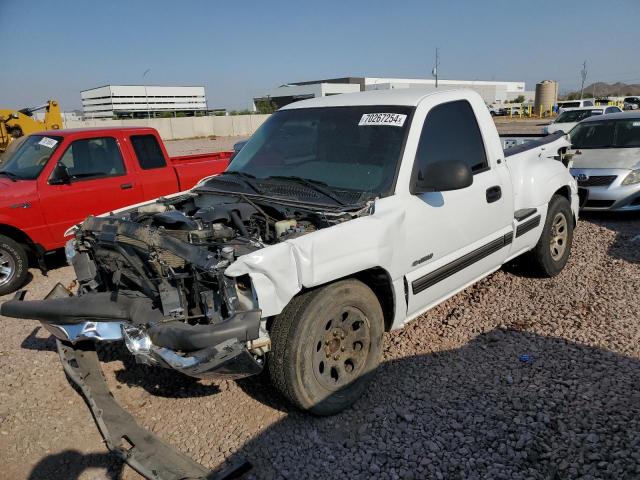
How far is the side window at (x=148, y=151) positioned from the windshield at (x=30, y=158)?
1.00 meters

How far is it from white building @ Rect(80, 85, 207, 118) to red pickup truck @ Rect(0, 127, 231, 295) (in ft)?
202

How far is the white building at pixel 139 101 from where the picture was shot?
213ft

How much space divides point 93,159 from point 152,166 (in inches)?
31.5

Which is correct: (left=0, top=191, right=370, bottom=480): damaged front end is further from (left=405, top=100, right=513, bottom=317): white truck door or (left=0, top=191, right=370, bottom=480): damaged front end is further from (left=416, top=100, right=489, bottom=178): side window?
(left=416, top=100, right=489, bottom=178): side window

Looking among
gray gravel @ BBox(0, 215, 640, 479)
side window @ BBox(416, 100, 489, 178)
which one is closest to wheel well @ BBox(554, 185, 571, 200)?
gray gravel @ BBox(0, 215, 640, 479)

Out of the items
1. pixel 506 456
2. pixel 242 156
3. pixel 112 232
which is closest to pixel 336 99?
pixel 242 156

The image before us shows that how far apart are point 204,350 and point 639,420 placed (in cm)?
261

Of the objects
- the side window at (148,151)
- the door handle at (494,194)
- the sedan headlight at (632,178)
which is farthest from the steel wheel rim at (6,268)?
the sedan headlight at (632,178)

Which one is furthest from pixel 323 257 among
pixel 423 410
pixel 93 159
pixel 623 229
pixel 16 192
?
pixel 623 229

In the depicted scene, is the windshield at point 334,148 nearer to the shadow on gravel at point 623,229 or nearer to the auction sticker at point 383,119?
the auction sticker at point 383,119

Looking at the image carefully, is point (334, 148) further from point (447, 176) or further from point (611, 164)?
point (611, 164)

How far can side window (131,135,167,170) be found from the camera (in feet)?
22.7

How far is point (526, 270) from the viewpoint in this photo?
207 inches

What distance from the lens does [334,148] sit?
12.5ft
